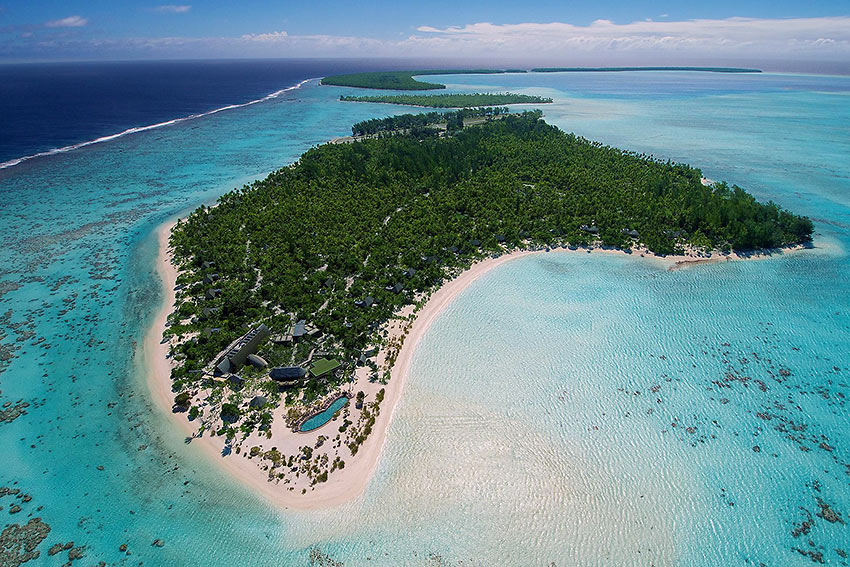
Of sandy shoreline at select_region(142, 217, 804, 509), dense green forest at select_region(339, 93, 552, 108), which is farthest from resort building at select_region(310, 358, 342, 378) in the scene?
dense green forest at select_region(339, 93, 552, 108)

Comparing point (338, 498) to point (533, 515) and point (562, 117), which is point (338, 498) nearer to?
point (533, 515)

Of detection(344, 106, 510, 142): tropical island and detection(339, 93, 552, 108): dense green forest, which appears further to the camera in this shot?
detection(339, 93, 552, 108): dense green forest

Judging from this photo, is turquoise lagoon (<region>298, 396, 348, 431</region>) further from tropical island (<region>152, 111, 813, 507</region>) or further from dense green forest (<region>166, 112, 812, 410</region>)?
dense green forest (<region>166, 112, 812, 410</region>)

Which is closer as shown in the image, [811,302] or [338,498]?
[338,498]

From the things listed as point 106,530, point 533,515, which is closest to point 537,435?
point 533,515

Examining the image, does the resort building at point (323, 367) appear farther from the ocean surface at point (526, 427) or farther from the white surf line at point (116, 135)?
the white surf line at point (116, 135)

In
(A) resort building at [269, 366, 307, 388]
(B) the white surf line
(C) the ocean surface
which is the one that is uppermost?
(B) the white surf line

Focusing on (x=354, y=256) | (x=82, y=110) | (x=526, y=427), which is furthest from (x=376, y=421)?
(x=82, y=110)
